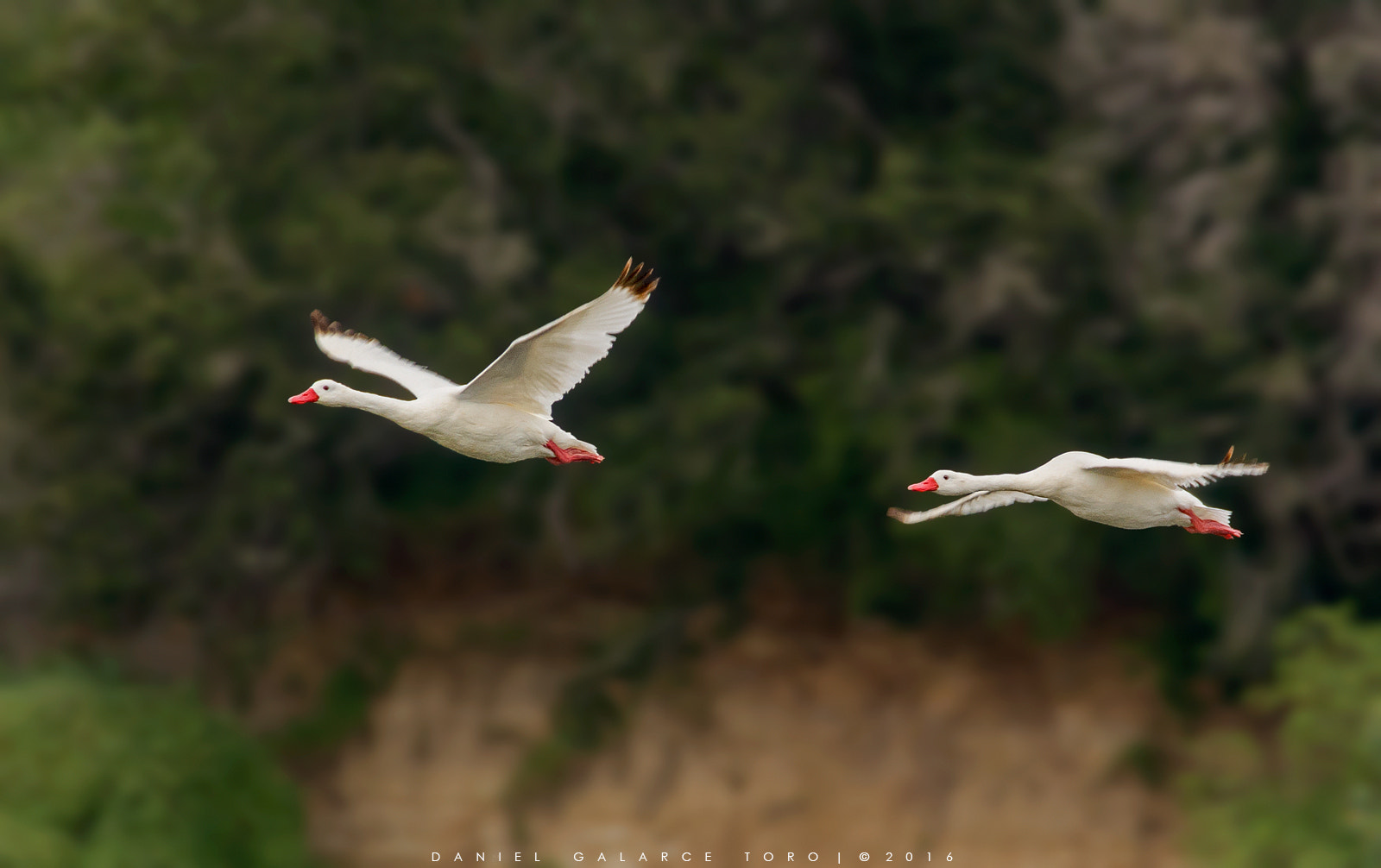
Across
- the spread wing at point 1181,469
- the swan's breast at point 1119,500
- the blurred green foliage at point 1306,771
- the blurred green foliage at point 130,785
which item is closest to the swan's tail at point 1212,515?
the swan's breast at point 1119,500

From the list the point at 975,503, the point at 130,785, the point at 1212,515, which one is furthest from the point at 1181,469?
the point at 130,785

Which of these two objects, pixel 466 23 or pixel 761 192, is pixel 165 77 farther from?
pixel 761 192

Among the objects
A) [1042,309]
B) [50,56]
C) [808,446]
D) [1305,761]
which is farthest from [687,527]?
[50,56]

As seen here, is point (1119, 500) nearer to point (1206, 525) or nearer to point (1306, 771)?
point (1206, 525)

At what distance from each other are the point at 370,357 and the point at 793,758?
9.75 metres

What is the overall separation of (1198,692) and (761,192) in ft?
21.1

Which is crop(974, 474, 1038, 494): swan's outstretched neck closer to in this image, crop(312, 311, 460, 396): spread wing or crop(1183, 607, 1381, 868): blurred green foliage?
crop(312, 311, 460, 396): spread wing

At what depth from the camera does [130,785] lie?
693 inches

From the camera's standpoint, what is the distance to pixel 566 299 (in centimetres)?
1800

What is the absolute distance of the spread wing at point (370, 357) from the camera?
10289 millimetres

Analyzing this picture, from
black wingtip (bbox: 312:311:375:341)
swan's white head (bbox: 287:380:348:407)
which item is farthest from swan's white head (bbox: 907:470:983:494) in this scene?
black wingtip (bbox: 312:311:375:341)

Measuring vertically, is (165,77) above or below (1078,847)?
above

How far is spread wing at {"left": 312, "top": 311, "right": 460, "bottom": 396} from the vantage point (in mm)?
10289

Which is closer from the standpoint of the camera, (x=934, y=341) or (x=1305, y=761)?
(x=1305, y=761)
